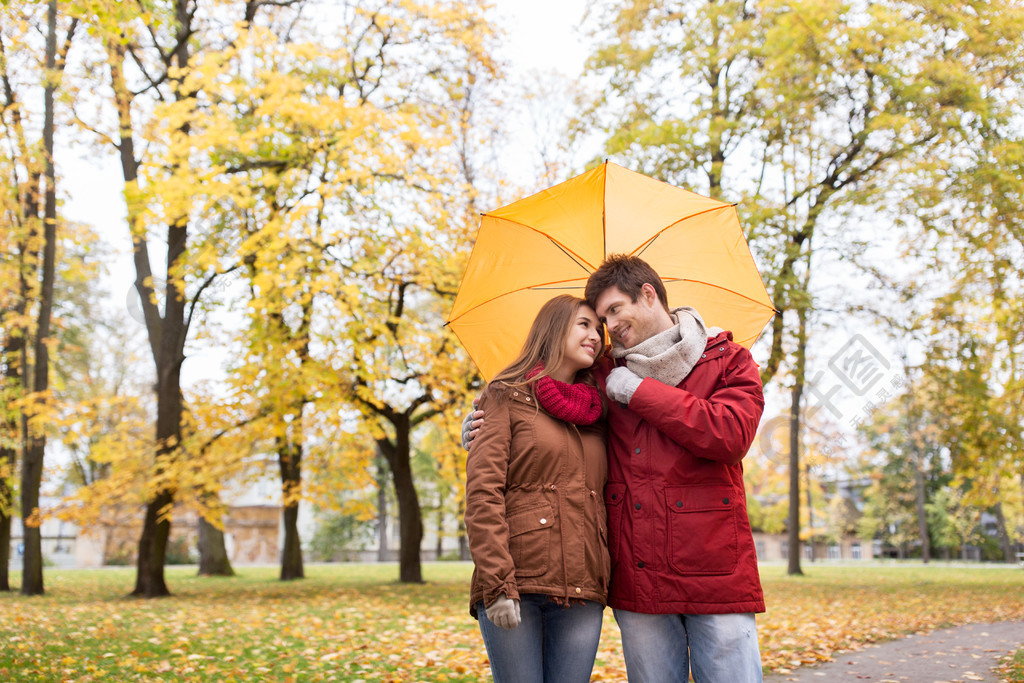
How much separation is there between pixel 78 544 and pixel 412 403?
28414mm

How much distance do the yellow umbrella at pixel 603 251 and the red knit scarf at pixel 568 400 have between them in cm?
89

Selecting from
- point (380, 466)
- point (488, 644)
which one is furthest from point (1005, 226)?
point (380, 466)

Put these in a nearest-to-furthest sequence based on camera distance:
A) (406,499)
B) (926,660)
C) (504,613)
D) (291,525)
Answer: (504,613)
(926,660)
(406,499)
(291,525)

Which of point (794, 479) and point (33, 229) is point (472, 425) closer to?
point (33, 229)

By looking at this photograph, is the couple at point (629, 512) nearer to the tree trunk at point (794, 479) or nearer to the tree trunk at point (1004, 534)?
the tree trunk at point (794, 479)

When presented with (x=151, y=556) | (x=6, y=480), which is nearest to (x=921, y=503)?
(x=151, y=556)

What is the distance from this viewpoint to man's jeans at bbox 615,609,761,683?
2723mm

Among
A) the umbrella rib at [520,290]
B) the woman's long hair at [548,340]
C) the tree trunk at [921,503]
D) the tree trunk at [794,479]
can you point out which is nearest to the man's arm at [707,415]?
the woman's long hair at [548,340]

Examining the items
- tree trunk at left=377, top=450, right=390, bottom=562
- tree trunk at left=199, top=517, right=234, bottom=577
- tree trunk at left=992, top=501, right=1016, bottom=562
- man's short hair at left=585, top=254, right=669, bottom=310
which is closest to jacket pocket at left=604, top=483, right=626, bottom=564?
man's short hair at left=585, top=254, right=669, bottom=310

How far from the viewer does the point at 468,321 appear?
403 centimetres

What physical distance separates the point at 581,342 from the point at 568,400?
294 millimetres

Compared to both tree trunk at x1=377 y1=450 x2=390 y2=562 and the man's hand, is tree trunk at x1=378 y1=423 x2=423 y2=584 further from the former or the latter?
tree trunk at x1=377 y1=450 x2=390 y2=562

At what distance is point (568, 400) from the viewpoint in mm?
2959

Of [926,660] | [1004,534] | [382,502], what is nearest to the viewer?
[926,660]
